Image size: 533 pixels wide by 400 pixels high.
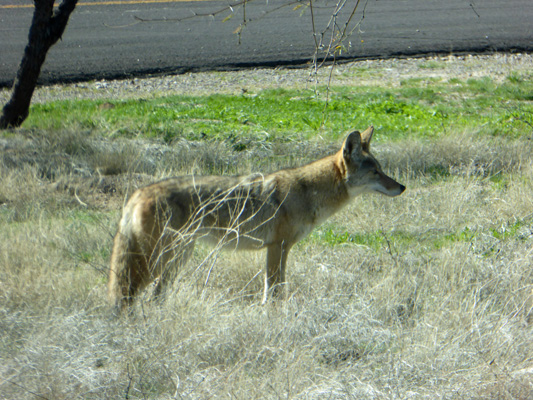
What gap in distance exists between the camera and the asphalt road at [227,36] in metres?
16.1

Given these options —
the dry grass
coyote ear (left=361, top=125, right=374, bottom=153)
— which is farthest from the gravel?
coyote ear (left=361, top=125, right=374, bottom=153)

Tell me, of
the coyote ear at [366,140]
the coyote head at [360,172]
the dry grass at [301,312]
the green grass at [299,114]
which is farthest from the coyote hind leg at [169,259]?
the green grass at [299,114]

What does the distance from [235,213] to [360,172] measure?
1.30 metres

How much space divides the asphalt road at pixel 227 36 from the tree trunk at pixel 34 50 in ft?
13.5

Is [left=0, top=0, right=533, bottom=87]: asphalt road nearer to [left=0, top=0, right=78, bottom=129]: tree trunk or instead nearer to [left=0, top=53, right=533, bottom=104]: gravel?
[left=0, top=53, right=533, bottom=104]: gravel

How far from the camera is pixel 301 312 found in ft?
15.6

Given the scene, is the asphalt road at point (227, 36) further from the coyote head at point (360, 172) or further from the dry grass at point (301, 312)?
the coyote head at point (360, 172)

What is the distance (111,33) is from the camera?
63.1ft

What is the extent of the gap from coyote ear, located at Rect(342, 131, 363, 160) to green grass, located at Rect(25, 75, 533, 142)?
326 cm

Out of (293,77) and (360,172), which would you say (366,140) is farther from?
(293,77)

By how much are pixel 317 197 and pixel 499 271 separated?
66.8 inches

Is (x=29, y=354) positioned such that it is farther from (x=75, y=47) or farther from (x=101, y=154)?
(x=75, y=47)

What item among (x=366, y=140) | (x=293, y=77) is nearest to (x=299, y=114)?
(x=293, y=77)

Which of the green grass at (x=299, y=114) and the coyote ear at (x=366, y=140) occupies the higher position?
the coyote ear at (x=366, y=140)
